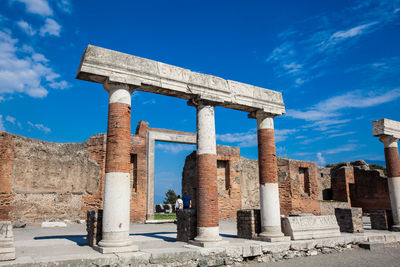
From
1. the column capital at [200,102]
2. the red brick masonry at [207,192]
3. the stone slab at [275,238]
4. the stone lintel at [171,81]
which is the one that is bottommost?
the stone slab at [275,238]

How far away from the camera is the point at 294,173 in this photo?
60.3 ft

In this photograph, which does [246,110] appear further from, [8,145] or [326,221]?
[8,145]

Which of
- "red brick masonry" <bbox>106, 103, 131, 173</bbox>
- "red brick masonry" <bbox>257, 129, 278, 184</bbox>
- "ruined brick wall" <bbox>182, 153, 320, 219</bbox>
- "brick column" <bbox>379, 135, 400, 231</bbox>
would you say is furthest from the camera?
"ruined brick wall" <bbox>182, 153, 320, 219</bbox>

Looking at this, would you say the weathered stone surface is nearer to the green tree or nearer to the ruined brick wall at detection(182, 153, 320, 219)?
the ruined brick wall at detection(182, 153, 320, 219)

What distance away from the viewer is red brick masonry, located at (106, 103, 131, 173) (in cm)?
669

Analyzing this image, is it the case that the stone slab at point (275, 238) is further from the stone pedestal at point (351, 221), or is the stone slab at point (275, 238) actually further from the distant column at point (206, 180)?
the stone pedestal at point (351, 221)

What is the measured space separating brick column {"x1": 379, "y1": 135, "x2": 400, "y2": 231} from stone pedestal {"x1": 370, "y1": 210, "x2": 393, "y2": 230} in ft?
0.66

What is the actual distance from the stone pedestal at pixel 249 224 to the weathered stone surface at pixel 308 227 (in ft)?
2.43

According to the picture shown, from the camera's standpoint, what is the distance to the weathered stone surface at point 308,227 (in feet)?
28.1

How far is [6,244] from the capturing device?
17.3ft

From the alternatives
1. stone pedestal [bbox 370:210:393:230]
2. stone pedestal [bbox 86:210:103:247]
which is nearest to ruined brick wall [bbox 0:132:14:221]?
stone pedestal [bbox 86:210:103:247]

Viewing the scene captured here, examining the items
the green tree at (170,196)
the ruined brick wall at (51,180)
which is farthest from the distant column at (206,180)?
the green tree at (170,196)

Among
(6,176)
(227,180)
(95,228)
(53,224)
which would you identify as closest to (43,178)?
(6,176)

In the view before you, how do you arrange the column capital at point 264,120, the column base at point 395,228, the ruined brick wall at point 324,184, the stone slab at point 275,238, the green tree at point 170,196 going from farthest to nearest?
1. the green tree at point 170,196
2. the ruined brick wall at point 324,184
3. the column base at point 395,228
4. the column capital at point 264,120
5. the stone slab at point 275,238
